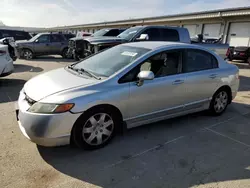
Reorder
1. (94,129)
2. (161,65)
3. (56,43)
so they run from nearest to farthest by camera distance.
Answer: (94,129) < (161,65) < (56,43)

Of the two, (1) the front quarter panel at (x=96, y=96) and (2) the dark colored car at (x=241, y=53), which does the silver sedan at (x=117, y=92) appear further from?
(2) the dark colored car at (x=241, y=53)

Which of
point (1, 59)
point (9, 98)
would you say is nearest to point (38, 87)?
point (9, 98)

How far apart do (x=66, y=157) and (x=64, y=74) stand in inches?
53.3

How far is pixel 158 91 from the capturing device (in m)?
3.60

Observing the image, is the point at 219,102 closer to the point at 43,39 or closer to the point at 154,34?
the point at 154,34

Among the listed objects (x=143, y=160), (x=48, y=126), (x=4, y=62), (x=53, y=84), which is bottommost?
(x=143, y=160)

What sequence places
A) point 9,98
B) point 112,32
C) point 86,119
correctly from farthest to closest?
point 112,32 → point 9,98 → point 86,119

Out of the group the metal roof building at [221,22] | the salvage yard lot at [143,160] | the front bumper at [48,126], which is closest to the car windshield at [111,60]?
the front bumper at [48,126]

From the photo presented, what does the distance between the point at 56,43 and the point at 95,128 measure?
12673 mm

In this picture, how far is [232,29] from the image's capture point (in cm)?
1911

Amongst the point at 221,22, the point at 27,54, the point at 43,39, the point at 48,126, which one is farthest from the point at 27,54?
the point at 221,22

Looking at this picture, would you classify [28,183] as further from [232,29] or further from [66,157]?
[232,29]

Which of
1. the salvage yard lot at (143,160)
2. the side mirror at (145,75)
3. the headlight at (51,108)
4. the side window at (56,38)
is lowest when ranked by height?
the salvage yard lot at (143,160)

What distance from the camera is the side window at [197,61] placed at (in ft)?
13.3
